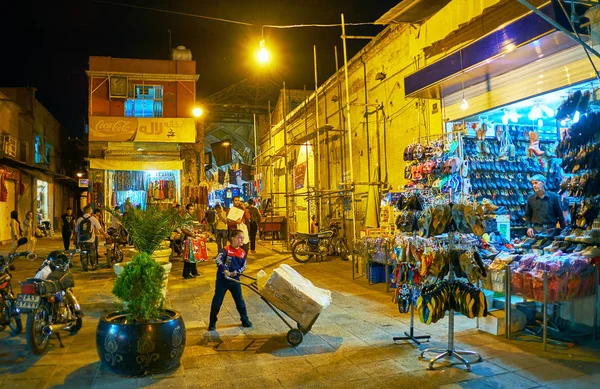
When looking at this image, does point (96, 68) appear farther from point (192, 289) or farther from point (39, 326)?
point (39, 326)

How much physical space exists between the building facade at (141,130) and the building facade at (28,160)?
14.4 ft

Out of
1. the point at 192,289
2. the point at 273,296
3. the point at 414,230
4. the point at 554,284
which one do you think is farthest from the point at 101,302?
the point at 554,284

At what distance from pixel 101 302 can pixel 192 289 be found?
2.00 meters

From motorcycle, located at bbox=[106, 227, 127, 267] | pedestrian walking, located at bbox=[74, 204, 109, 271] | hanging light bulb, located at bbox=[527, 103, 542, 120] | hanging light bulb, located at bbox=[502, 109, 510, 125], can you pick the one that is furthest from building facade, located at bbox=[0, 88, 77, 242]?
hanging light bulb, located at bbox=[527, 103, 542, 120]

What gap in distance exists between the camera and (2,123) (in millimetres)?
25172

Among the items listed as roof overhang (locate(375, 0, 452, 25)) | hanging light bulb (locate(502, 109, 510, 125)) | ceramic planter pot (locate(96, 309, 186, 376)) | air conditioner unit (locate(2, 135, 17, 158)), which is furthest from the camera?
air conditioner unit (locate(2, 135, 17, 158))

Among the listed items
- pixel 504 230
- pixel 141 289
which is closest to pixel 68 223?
pixel 141 289

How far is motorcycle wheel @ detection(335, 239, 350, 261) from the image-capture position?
15.1 m

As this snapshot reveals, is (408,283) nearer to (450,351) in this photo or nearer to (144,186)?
(450,351)

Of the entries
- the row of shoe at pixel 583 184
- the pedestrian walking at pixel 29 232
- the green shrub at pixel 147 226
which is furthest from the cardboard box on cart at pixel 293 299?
the pedestrian walking at pixel 29 232

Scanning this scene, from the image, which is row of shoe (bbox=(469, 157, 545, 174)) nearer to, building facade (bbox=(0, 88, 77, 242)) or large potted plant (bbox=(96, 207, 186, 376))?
large potted plant (bbox=(96, 207, 186, 376))

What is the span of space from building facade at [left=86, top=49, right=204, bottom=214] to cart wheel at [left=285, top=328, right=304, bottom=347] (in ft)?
56.0

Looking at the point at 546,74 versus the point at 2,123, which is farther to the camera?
the point at 2,123

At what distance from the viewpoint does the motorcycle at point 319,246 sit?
586 inches
